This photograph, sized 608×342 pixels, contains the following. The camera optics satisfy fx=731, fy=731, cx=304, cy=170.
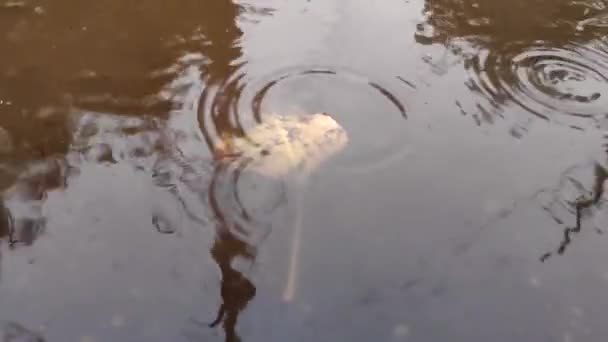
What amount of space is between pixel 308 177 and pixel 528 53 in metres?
0.59

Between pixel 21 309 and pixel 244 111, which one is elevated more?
pixel 244 111

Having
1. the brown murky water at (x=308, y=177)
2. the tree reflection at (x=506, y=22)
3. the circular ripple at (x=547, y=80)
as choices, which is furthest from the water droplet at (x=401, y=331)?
the tree reflection at (x=506, y=22)

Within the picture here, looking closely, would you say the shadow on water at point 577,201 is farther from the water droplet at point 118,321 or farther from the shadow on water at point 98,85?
the water droplet at point 118,321

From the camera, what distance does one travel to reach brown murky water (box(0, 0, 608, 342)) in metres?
1.12

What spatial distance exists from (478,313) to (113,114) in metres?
0.73

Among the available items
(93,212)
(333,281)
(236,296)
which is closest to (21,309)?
(93,212)

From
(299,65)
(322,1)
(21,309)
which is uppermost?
(322,1)

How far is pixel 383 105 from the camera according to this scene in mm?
1403

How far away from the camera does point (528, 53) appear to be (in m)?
1.53

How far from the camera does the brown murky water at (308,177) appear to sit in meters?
1.12

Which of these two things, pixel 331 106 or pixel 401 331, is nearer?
pixel 401 331

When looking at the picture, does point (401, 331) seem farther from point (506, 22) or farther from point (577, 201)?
point (506, 22)

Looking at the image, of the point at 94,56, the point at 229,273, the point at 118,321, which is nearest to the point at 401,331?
the point at 229,273

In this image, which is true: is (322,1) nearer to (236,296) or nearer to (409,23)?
(409,23)
